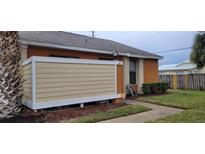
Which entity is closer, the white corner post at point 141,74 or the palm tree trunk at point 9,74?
the palm tree trunk at point 9,74

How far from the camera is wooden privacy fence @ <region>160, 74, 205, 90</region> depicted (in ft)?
42.1

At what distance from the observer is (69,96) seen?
5.89 meters

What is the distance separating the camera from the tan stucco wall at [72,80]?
5.34 m

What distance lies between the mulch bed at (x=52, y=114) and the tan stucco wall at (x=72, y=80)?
362mm

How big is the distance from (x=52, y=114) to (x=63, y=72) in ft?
4.23

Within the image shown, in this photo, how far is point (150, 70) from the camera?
11672 millimetres

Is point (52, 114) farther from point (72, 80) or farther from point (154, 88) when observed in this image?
point (154, 88)

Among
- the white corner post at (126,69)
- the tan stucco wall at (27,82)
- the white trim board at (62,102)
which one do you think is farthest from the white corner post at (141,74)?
the tan stucco wall at (27,82)

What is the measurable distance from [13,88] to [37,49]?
2258mm

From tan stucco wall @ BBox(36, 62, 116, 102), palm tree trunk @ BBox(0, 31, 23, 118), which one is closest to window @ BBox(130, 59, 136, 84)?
tan stucco wall @ BBox(36, 62, 116, 102)

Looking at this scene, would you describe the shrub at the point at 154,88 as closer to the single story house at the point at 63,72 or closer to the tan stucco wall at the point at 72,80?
the single story house at the point at 63,72
